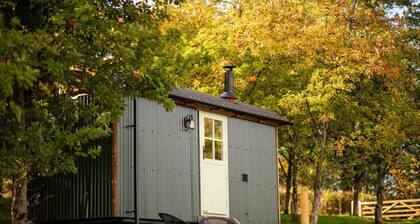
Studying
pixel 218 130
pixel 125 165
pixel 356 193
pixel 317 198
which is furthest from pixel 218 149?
pixel 356 193

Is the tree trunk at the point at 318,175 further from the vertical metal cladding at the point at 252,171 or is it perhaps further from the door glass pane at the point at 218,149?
the door glass pane at the point at 218,149

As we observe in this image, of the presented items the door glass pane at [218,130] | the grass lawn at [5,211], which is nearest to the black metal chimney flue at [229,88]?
the door glass pane at [218,130]

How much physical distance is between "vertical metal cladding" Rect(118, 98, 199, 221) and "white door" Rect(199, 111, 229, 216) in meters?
0.24

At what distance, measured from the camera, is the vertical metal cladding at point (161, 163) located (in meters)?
14.0

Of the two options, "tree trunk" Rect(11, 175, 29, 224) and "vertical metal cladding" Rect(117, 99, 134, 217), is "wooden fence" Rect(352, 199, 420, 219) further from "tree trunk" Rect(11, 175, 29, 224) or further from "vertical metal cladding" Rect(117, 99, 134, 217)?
"tree trunk" Rect(11, 175, 29, 224)

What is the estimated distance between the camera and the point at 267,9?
842 inches

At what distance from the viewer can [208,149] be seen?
16047mm

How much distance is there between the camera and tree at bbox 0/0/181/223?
1101cm

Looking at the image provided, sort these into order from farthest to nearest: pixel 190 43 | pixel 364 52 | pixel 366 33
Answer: pixel 190 43 < pixel 366 33 < pixel 364 52

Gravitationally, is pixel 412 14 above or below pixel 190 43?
above

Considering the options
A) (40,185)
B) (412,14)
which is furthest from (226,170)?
(412,14)

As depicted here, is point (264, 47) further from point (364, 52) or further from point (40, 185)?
point (40, 185)

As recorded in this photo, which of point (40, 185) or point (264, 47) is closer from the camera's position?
point (40, 185)

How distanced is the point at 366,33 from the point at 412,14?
9.26 m
